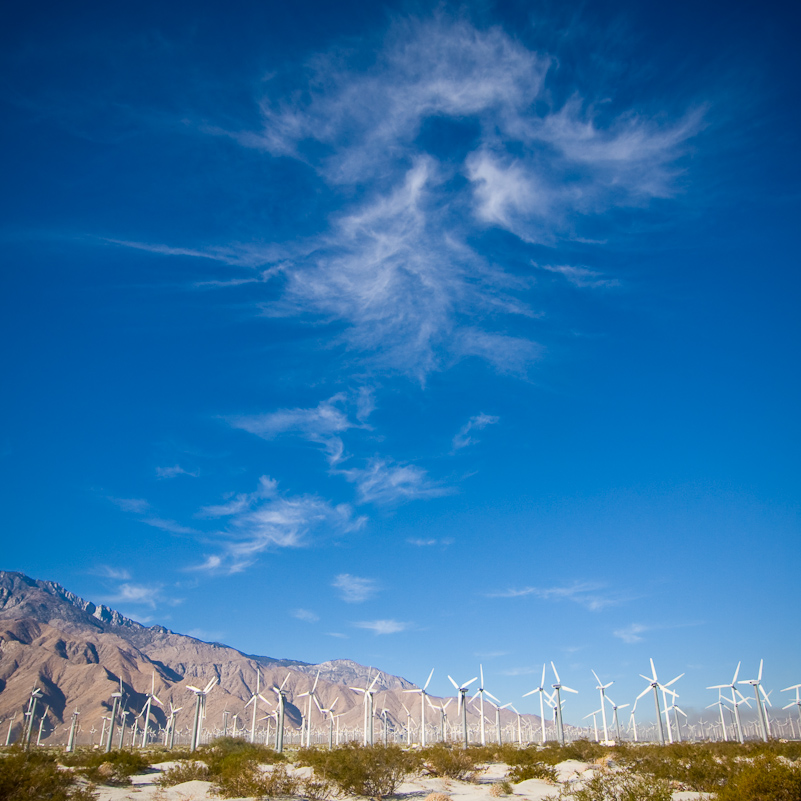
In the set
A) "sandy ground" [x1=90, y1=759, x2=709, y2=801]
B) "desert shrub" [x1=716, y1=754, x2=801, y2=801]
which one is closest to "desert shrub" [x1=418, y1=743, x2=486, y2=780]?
"sandy ground" [x1=90, y1=759, x2=709, y2=801]

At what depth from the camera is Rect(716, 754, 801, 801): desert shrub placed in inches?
691

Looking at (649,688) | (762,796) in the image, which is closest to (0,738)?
(649,688)

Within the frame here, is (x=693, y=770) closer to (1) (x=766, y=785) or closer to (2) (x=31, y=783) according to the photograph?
(1) (x=766, y=785)

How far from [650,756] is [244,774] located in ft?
85.9

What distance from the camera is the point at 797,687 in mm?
96812

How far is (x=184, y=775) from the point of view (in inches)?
1233

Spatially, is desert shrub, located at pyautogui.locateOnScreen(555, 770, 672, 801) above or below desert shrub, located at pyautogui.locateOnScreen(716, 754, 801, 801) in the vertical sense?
below

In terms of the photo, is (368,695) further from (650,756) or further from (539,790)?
(539,790)

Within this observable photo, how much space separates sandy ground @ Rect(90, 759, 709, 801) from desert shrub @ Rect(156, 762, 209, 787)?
0.49 m

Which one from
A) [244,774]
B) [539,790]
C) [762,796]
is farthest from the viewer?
[539,790]

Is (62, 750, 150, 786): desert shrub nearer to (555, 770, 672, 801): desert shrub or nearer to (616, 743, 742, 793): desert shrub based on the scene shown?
(555, 770, 672, 801): desert shrub

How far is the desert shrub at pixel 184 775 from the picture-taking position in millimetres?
29939

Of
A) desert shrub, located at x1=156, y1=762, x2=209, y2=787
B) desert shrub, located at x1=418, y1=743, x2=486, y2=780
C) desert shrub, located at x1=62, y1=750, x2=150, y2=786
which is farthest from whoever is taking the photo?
desert shrub, located at x1=418, y1=743, x2=486, y2=780

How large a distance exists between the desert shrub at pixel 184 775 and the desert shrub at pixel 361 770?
7060mm
